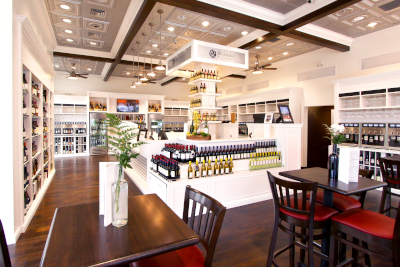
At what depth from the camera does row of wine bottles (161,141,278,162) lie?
3.93 metres

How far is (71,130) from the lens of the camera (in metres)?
10.8

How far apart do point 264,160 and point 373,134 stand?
348 centimetres

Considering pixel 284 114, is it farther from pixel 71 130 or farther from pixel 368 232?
pixel 71 130

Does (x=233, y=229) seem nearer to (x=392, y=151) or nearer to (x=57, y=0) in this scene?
(x=392, y=151)

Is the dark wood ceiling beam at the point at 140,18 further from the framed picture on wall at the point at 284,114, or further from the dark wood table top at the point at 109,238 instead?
the dark wood table top at the point at 109,238

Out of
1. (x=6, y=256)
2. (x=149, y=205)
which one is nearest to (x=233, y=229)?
(x=149, y=205)

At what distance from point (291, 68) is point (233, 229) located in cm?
751

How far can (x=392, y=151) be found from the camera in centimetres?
513

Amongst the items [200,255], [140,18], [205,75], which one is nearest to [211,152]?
[205,75]

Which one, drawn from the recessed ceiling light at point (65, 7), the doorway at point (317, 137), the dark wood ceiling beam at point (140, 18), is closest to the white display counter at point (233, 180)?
the dark wood ceiling beam at point (140, 18)

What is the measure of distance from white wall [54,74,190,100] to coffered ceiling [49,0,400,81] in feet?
13.4

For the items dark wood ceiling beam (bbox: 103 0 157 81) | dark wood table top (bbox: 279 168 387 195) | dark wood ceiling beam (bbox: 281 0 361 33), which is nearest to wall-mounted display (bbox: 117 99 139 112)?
dark wood ceiling beam (bbox: 103 0 157 81)

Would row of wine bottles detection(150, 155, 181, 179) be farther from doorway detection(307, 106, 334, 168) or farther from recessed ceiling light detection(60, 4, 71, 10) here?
doorway detection(307, 106, 334, 168)

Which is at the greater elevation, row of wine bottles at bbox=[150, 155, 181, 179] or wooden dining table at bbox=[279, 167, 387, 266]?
wooden dining table at bbox=[279, 167, 387, 266]
